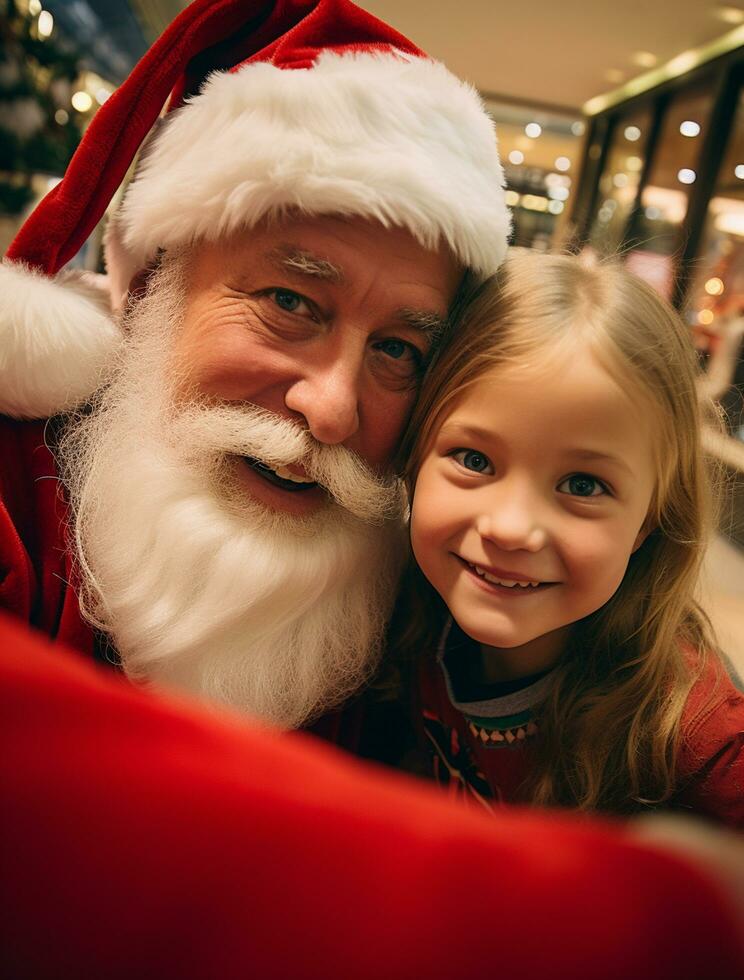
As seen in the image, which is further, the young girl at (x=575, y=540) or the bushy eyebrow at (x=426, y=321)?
the bushy eyebrow at (x=426, y=321)

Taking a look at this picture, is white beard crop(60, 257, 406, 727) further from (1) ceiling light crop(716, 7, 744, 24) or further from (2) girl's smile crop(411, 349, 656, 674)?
(1) ceiling light crop(716, 7, 744, 24)

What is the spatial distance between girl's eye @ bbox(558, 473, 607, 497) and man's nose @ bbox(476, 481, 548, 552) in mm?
41

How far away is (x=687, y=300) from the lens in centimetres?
114

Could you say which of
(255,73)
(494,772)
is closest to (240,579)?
(494,772)

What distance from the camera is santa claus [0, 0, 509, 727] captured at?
2.78ft

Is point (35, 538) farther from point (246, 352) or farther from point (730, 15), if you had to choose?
point (730, 15)

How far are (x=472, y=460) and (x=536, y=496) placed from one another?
0.30 ft

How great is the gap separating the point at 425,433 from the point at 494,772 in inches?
17.2

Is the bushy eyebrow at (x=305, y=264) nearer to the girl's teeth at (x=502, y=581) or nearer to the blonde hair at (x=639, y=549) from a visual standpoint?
the blonde hair at (x=639, y=549)

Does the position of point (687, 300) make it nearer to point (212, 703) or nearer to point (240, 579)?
point (240, 579)

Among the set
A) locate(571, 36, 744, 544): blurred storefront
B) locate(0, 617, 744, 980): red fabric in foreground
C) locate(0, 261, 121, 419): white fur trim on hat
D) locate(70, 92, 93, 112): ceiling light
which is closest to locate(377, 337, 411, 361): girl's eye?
locate(0, 261, 121, 419): white fur trim on hat

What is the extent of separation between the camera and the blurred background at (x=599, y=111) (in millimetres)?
2934

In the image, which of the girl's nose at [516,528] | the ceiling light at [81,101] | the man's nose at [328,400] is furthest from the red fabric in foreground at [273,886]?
the ceiling light at [81,101]

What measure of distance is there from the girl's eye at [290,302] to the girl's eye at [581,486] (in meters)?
0.37
